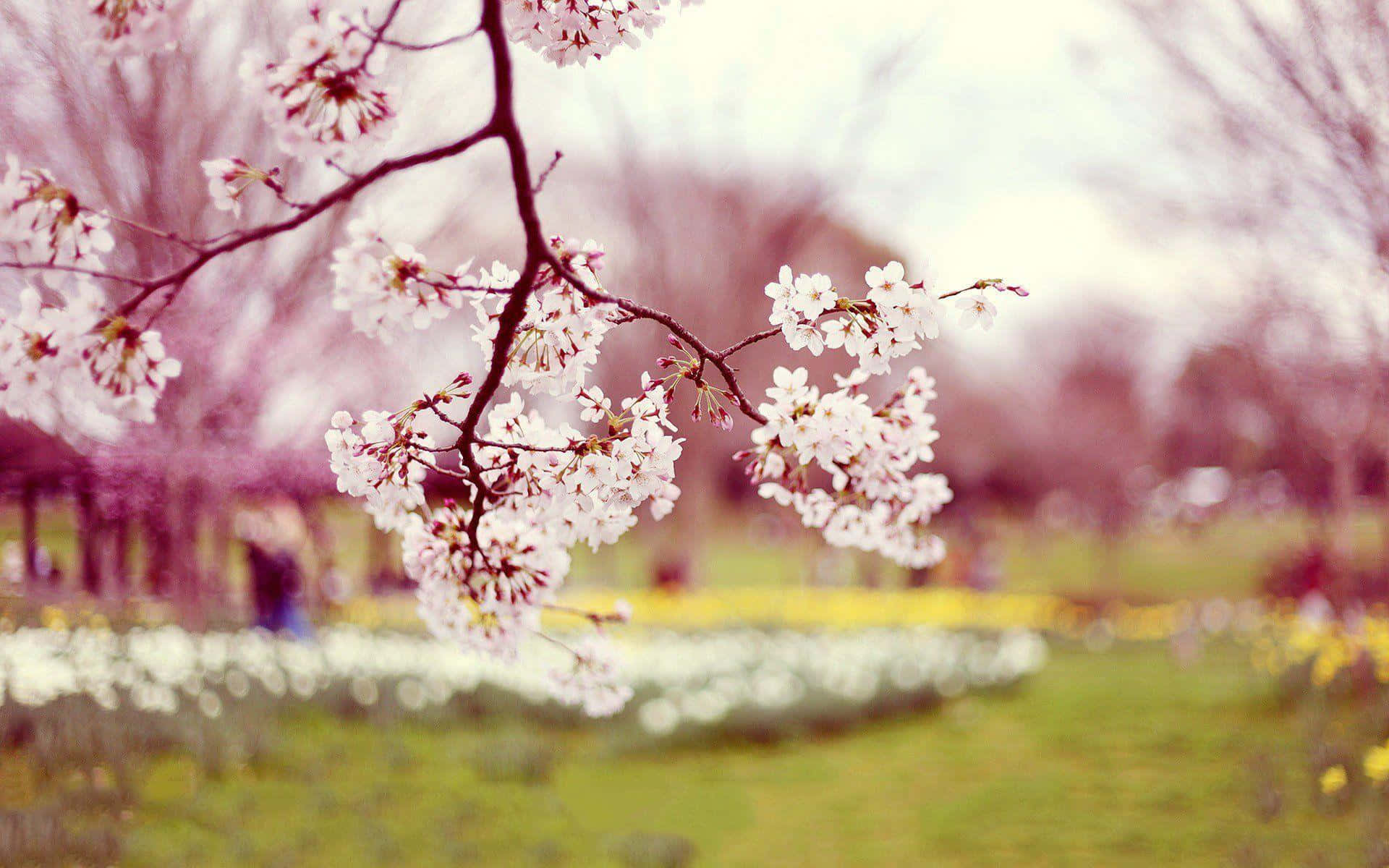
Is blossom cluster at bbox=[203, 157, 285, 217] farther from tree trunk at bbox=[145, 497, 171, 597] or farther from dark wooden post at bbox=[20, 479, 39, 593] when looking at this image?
tree trunk at bbox=[145, 497, 171, 597]

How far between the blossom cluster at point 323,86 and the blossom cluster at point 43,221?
1.15 feet

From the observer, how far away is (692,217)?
12898 mm

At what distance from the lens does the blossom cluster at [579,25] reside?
191 cm

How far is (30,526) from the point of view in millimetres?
4938

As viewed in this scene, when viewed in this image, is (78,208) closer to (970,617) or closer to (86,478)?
(86,478)

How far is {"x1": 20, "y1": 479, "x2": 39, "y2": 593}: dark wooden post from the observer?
4910mm

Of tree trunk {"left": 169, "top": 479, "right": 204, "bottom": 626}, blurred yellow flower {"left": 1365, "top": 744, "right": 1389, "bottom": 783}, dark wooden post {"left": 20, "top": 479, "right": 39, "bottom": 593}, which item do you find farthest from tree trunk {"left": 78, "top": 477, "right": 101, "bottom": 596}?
blurred yellow flower {"left": 1365, "top": 744, "right": 1389, "bottom": 783}

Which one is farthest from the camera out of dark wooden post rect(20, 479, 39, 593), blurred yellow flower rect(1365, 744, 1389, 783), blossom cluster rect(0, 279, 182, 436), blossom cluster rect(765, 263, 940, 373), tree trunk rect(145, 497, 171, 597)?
tree trunk rect(145, 497, 171, 597)

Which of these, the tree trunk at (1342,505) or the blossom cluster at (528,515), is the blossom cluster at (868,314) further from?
the tree trunk at (1342,505)

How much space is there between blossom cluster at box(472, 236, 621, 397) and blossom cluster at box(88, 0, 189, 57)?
60 centimetres

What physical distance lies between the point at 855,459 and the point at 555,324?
67cm

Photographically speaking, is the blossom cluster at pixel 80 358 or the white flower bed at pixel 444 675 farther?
the white flower bed at pixel 444 675

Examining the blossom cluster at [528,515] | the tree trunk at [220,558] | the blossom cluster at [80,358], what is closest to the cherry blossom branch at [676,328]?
the blossom cluster at [528,515]

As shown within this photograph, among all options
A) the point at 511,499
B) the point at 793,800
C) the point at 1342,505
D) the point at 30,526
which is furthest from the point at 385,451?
the point at 1342,505
